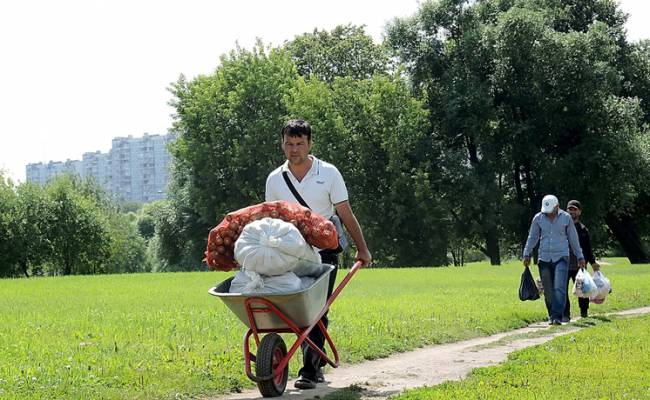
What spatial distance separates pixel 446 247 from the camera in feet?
161

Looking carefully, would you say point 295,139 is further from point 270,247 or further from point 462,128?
point 462,128

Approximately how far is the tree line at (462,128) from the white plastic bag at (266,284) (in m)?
37.0

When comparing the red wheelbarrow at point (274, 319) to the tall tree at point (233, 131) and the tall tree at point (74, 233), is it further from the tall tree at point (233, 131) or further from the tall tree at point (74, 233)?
the tall tree at point (74, 233)

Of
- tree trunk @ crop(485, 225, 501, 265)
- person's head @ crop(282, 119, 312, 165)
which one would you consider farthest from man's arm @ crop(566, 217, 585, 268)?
tree trunk @ crop(485, 225, 501, 265)

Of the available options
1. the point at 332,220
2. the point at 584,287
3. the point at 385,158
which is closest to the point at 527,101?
the point at 385,158

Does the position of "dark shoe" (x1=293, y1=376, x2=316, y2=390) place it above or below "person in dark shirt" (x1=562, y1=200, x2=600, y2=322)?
below

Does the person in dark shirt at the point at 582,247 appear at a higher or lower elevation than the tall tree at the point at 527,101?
lower

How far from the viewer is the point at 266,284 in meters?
7.39

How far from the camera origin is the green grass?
24.2 ft

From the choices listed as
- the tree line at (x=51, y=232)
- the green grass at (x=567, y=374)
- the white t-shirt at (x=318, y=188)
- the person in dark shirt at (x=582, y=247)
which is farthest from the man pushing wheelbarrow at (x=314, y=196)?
the tree line at (x=51, y=232)

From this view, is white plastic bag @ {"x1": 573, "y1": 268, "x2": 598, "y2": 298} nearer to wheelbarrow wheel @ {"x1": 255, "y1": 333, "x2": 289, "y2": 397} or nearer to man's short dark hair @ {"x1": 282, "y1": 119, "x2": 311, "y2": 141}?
man's short dark hair @ {"x1": 282, "y1": 119, "x2": 311, "y2": 141}

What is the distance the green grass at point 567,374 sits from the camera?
7379mm

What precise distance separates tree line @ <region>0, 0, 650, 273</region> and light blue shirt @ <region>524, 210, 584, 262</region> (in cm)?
2842

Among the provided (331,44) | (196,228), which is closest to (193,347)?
(196,228)
